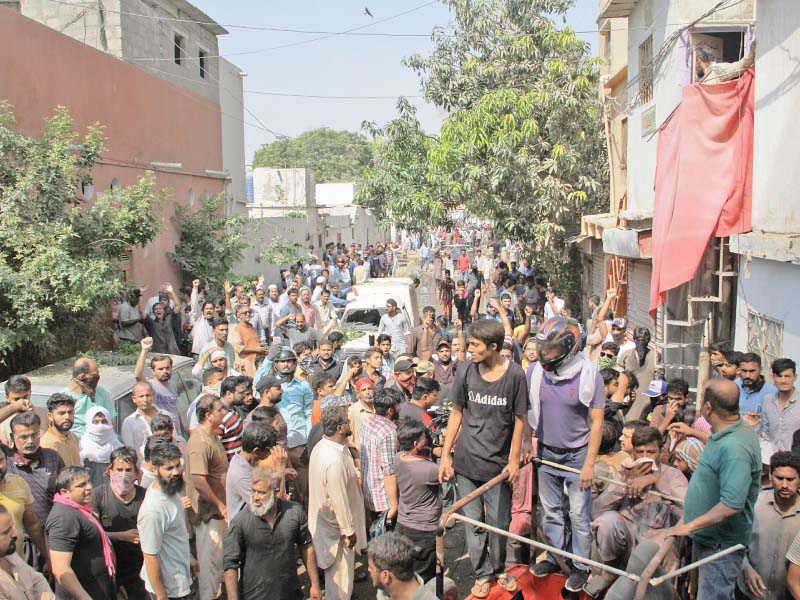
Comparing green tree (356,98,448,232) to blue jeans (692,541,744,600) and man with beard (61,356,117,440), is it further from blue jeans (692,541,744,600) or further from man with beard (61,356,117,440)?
blue jeans (692,541,744,600)

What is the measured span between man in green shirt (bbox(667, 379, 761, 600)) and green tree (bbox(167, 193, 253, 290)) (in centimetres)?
1322

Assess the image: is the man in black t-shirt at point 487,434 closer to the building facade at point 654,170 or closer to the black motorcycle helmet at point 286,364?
the black motorcycle helmet at point 286,364

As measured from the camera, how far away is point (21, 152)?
10.1m

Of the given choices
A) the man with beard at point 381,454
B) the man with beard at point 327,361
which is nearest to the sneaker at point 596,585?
the man with beard at point 381,454

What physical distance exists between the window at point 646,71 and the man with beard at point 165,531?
34.5ft

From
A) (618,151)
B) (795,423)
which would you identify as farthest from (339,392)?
(618,151)

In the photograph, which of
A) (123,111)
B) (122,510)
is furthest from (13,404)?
(123,111)

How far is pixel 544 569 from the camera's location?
4.86 m

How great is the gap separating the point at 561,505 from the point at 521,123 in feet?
42.9

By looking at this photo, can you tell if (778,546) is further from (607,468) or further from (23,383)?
(23,383)

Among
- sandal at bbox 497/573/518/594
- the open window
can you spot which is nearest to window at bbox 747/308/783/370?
the open window

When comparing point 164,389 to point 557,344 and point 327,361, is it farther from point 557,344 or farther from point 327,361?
point 557,344

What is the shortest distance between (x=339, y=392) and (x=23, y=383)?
277 cm

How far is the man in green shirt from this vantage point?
4.20m
